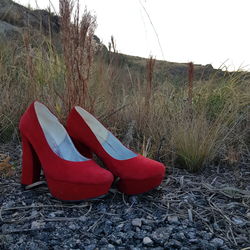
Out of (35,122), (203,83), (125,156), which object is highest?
(203,83)

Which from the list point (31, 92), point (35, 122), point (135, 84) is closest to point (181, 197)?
point (35, 122)

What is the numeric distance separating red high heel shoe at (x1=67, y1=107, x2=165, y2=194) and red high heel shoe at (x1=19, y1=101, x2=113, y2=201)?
0.24ft

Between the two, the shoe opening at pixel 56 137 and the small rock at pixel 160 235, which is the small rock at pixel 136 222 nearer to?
the small rock at pixel 160 235

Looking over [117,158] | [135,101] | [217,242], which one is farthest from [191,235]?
[135,101]

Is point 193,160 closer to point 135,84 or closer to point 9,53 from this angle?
point 135,84

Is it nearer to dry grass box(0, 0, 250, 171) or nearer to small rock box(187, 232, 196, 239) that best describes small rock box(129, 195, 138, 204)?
small rock box(187, 232, 196, 239)

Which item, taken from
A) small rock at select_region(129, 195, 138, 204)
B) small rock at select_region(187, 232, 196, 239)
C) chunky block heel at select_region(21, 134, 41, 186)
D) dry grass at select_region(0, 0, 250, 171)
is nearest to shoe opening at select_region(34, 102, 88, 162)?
chunky block heel at select_region(21, 134, 41, 186)

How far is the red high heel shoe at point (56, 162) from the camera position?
1.35 metres

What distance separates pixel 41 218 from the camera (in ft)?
4.32

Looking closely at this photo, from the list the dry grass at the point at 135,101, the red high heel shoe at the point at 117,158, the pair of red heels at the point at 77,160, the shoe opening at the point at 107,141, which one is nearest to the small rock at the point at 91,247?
the pair of red heels at the point at 77,160

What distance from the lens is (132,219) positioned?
4.33ft

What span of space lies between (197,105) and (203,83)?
0.57 meters

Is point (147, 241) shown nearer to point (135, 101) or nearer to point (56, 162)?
point (56, 162)

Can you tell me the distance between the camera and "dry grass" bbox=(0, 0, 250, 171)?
6.31 ft
